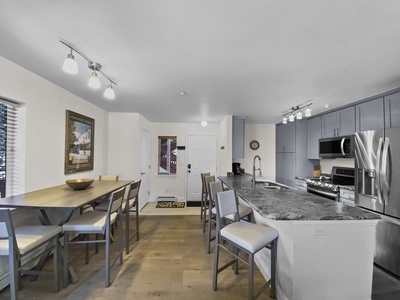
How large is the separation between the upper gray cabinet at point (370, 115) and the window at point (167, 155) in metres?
3.97

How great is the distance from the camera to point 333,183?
3.35 meters

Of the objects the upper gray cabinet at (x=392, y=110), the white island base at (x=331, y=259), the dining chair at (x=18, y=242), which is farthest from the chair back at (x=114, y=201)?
the upper gray cabinet at (x=392, y=110)

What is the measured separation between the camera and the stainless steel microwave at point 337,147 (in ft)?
10.3

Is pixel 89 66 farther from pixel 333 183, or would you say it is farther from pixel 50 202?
pixel 333 183

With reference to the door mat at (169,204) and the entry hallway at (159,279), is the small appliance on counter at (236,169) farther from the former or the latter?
the entry hallway at (159,279)

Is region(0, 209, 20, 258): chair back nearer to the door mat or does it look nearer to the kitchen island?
the kitchen island

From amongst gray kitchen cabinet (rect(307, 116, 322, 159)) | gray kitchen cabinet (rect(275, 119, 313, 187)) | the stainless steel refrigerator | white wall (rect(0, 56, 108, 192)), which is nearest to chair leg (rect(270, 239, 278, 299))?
the stainless steel refrigerator

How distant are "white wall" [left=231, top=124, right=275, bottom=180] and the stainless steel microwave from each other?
5.11ft

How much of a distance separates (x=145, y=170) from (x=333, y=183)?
4055 mm

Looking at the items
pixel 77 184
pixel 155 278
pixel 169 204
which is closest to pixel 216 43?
pixel 77 184

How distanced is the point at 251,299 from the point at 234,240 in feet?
1.41

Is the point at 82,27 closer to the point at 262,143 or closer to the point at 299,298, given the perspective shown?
the point at 299,298

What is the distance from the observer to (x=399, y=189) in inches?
80.0

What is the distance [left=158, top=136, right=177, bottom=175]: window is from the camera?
5184 millimetres
